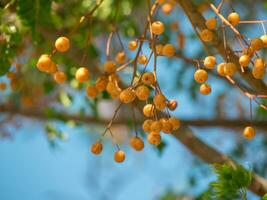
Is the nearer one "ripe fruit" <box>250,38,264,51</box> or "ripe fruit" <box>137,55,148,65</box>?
"ripe fruit" <box>250,38,264,51</box>

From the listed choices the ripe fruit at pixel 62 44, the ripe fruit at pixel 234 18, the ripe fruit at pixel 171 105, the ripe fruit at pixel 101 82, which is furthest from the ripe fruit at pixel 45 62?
the ripe fruit at pixel 234 18

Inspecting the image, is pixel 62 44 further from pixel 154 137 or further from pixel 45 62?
pixel 154 137

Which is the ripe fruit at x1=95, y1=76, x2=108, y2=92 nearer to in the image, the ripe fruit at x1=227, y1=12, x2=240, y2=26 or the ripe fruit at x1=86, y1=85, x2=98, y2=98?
the ripe fruit at x1=86, y1=85, x2=98, y2=98

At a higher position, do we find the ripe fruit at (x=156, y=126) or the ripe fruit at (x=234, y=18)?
the ripe fruit at (x=234, y=18)

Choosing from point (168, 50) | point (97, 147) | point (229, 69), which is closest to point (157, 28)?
point (168, 50)

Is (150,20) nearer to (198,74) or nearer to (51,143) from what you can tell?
(198,74)

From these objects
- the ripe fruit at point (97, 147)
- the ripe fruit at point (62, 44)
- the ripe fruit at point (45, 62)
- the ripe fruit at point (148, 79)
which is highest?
the ripe fruit at point (62, 44)

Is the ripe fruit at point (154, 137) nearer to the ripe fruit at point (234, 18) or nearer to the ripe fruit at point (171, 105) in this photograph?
the ripe fruit at point (171, 105)

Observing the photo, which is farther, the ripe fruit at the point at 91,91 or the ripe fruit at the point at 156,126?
the ripe fruit at the point at 91,91

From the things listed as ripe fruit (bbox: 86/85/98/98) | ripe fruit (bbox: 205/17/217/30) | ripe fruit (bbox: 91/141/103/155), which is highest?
ripe fruit (bbox: 205/17/217/30)

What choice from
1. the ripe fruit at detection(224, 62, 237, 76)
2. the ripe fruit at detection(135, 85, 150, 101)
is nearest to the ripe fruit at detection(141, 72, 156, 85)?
the ripe fruit at detection(135, 85, 150, 101)
